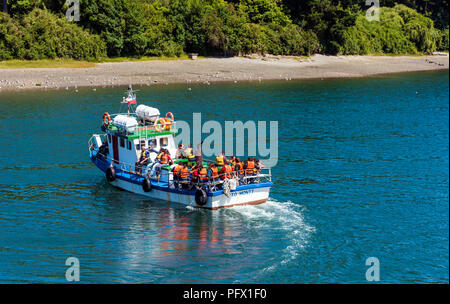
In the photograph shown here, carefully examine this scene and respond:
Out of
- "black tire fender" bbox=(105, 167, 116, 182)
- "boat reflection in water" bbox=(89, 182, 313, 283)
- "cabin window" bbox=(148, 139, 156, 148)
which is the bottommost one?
"boat reflection in water" bbox=(89, 182, 313, 283)

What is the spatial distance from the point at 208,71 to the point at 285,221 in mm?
68955

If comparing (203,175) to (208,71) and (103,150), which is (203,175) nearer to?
(103,150)

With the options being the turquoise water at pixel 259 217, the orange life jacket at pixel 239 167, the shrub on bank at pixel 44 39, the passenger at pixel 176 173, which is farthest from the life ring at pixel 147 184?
the shrub on bank at pixel 44 39

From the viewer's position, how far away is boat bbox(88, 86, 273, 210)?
34188 millimetres

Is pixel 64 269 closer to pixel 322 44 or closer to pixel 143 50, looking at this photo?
pixel 143 50

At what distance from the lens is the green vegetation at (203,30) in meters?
96.6

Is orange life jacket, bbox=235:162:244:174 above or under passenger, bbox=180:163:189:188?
above

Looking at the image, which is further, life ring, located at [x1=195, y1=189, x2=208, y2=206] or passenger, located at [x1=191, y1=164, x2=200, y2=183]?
passenger, located at [x1=191, y1=164, x2=200, y2=183]

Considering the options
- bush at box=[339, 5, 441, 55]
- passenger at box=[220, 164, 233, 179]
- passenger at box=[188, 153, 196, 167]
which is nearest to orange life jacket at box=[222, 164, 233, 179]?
passenger at box=[220, 164, 233, 179]

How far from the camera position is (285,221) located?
32.8m

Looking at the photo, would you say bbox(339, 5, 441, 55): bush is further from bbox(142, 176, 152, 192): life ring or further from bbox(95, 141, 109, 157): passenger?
bbox(142, 176, 152, 192): life ring

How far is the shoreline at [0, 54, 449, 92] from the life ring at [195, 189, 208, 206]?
5547 centimetres

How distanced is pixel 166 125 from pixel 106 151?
5.77 meters

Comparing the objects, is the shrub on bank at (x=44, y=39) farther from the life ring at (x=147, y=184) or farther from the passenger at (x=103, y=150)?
the life ring at (x=147, y=184)
